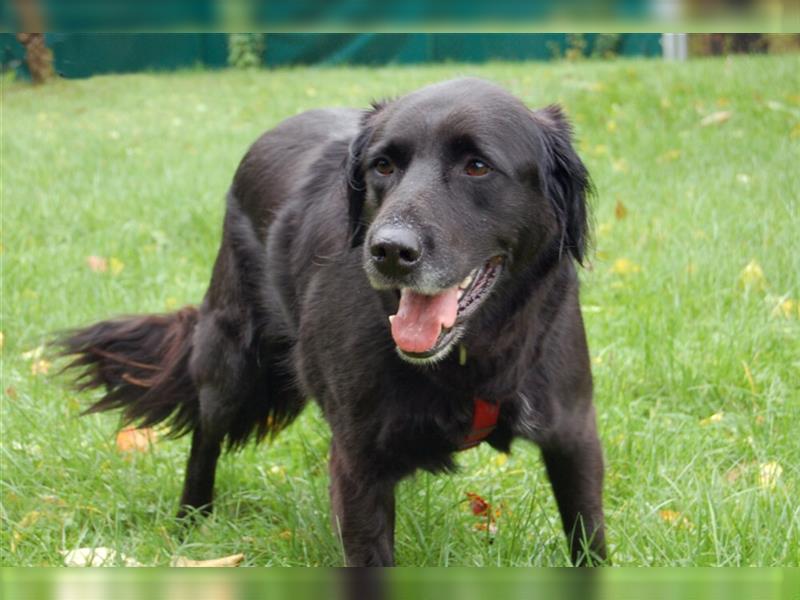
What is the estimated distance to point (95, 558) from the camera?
2627mm

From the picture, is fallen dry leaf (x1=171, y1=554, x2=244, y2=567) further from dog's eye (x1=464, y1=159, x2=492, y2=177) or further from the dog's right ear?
dog's eye (x1=464, y1=159, x2=492, y2=177)

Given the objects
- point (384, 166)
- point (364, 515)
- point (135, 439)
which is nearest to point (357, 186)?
point (384, 166)

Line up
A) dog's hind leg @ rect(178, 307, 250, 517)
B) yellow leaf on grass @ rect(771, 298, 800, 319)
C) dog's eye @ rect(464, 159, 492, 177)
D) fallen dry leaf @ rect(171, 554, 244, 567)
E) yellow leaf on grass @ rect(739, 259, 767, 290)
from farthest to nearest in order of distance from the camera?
yellow leaf on grass @ rect(739, 259, 767, 290)
yellow leaf on grass @ rect(771, 298, 800, 319)
dog's hind leg @ rect(178, 307, 250, 517)
fallen dry leaf @ rect(171, 554, 244, 567)
dog's eye @ rect(464, 159, 492, 177)

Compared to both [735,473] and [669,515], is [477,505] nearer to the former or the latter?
[669,515]

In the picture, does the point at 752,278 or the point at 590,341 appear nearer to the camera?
the point at 590,341

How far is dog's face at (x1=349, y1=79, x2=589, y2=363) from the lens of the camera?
2.14 m

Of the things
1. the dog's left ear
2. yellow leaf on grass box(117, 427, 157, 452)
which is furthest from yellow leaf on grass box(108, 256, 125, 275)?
the dog's left ear

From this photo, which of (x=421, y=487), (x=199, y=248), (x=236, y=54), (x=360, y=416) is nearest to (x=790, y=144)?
(x=199, y=248)

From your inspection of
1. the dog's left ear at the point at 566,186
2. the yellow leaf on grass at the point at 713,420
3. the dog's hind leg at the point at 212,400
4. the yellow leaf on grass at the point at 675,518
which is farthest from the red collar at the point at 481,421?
the yellow leaf on grass at the point at 713,420

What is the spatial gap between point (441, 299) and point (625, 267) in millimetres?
2830

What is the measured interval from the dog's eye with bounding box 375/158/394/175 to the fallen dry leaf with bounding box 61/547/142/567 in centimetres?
114

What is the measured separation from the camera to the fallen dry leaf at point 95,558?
2535 mm

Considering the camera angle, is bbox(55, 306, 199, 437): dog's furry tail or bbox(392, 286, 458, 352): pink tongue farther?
bbox(55, 306, 199, 437): dog's furry tail

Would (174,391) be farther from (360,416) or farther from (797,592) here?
(797,592)
